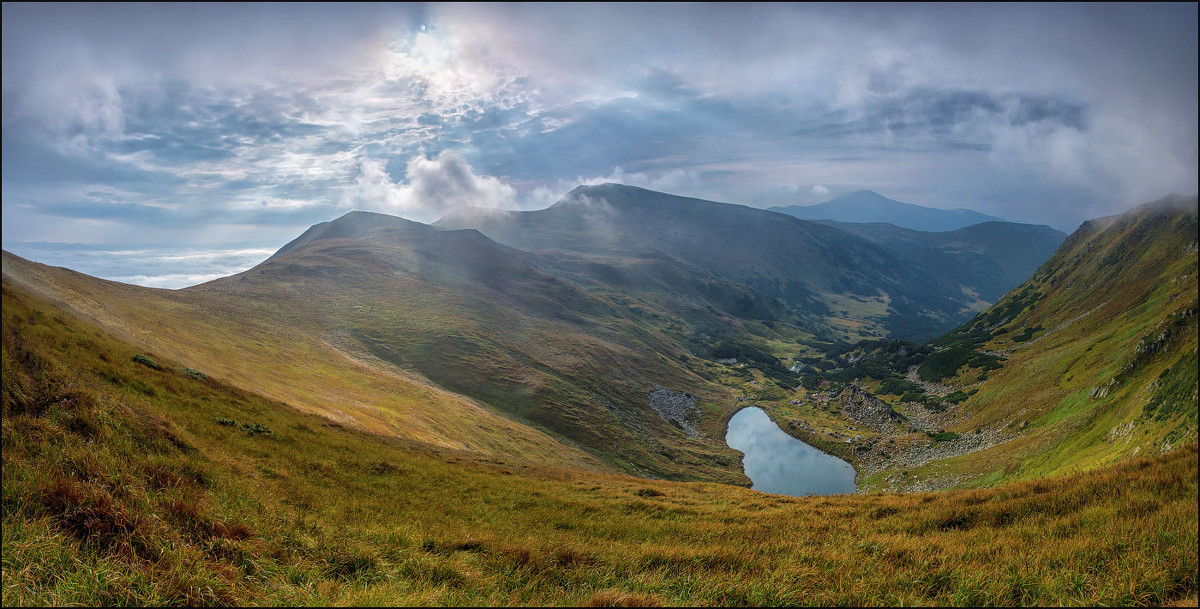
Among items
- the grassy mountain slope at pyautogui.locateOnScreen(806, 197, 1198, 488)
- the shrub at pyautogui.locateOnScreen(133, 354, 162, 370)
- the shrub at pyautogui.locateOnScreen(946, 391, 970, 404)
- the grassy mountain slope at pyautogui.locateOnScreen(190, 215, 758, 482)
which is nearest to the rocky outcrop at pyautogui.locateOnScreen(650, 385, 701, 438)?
the grassy mountain slope at pyautogui.locateOnScreen(190, 215, 758, 482)

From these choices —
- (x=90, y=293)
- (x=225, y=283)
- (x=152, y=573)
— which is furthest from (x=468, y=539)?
(x=225, y=283)

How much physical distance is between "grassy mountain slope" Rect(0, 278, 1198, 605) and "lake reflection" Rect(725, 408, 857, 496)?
77384 millimetres

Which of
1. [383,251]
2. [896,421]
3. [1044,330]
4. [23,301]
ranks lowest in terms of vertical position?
[896,421]

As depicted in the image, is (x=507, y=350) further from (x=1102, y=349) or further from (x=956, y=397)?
(x=1102, y=349)

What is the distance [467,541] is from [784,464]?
106079mm

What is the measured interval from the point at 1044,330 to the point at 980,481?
346 feet

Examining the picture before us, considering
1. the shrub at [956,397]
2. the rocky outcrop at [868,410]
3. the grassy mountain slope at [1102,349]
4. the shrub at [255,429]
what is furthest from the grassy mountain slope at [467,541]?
the rocky outcrop at [868,410]

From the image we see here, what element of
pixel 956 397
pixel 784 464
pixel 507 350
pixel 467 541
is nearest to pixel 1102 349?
pixel 956 397

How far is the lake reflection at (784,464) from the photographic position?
87.4 metres

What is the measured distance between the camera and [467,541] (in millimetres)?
10438

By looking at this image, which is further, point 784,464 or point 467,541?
point 784,464

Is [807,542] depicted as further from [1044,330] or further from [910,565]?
[1044,330]

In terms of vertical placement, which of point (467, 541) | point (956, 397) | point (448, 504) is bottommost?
point (956, 397)

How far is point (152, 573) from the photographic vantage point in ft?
20.2
